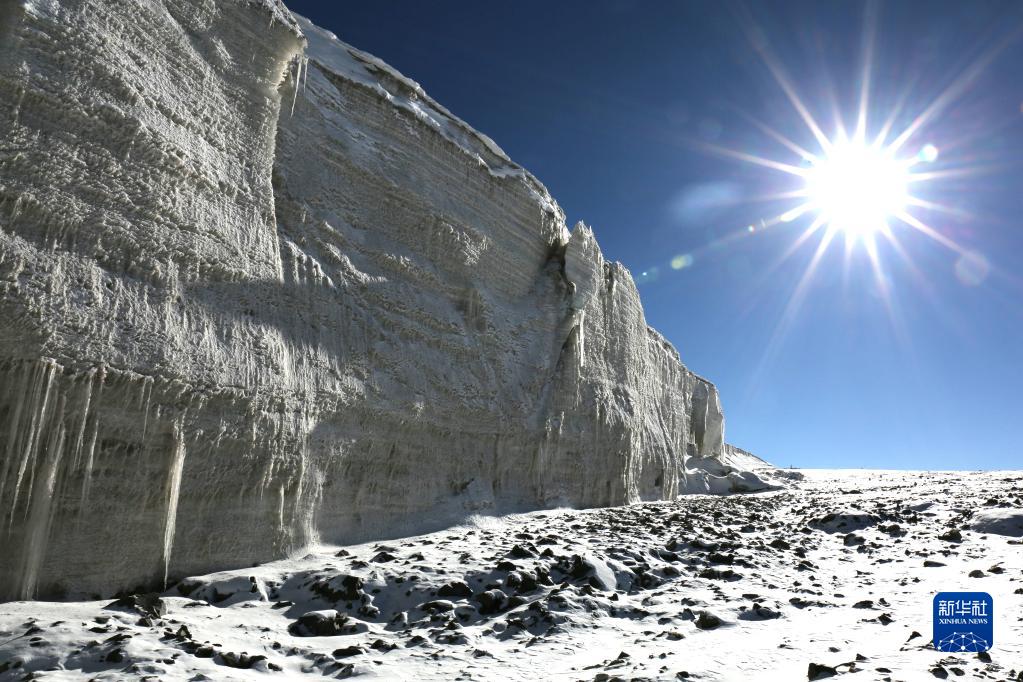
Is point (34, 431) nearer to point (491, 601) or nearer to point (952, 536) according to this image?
point (491, 601)

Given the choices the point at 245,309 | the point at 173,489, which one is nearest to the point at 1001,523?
the point at 245,309

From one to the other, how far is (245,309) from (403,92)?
26.6ft

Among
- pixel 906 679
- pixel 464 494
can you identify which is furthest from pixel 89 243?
pixel 906 679

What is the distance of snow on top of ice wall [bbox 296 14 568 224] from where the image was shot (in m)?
13.8

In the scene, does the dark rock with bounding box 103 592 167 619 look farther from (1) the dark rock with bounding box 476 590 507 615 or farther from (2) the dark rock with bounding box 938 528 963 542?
(2) the dark rock with bounding box 938 528 963 542

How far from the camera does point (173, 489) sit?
8.17 meters

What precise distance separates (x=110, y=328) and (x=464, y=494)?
25.6 feet

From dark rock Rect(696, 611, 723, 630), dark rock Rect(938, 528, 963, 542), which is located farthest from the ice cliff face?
dark rock Rect(938, 528, 963, 542)

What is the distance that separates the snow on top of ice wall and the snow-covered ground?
950 centimetres

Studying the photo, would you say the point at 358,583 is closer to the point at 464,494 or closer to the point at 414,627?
the point at 414,627

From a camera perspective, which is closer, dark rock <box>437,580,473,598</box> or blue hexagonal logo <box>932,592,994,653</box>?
blue hexagonal logo <box>932,592,994,653</box>

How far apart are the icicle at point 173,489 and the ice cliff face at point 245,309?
0.03 meters

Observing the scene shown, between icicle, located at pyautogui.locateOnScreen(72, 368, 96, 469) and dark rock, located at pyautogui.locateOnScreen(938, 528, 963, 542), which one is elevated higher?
icicle, located at pyautogui.locateOnScreen(72, 368, 96, 469)

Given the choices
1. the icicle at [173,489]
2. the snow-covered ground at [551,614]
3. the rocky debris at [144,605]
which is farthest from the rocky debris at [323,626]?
the icicle at [173,489]
